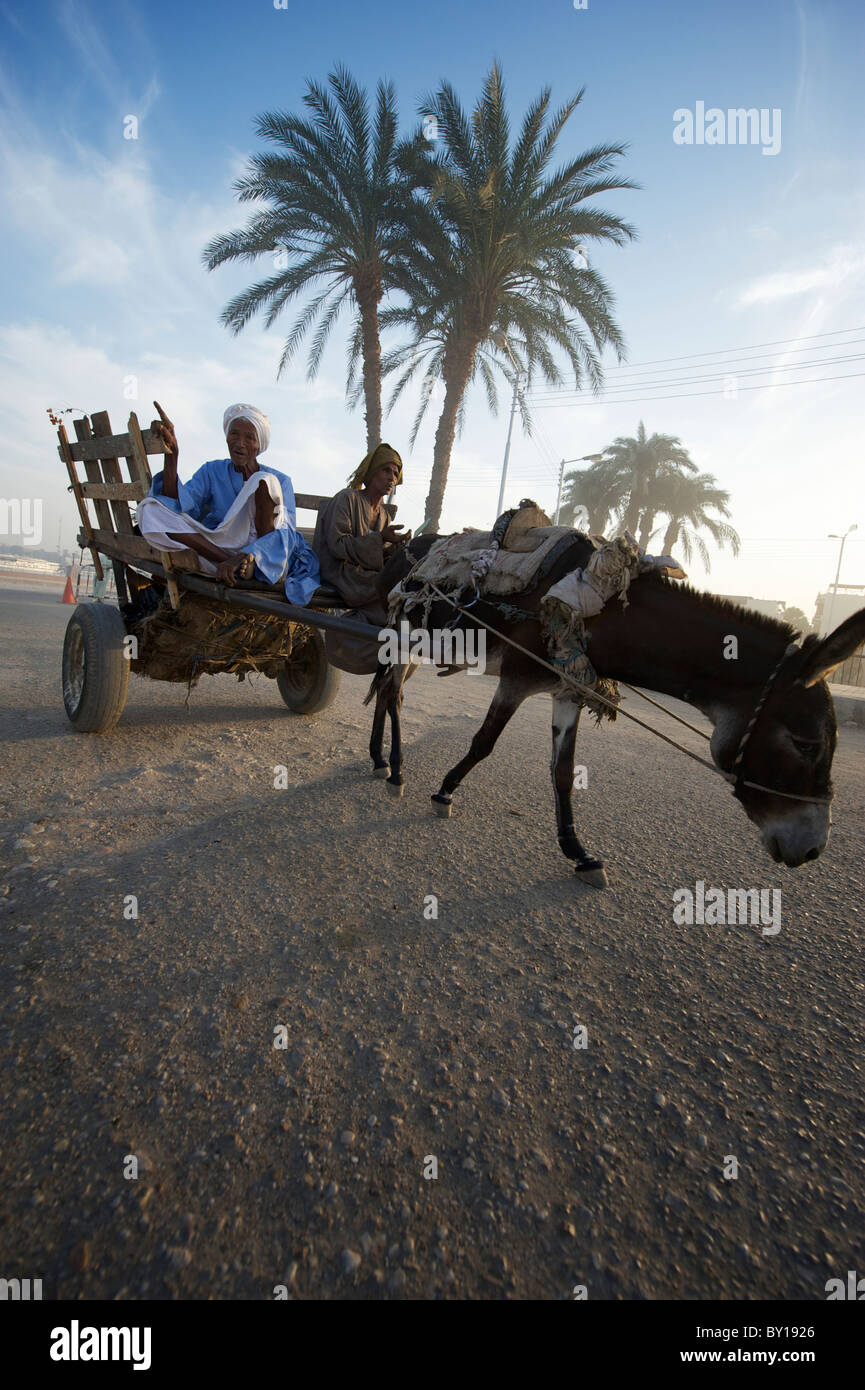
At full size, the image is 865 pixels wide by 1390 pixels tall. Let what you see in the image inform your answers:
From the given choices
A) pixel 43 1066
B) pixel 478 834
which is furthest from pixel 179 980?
pixel 478 834

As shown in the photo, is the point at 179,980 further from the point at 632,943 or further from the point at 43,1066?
the point at 632,943

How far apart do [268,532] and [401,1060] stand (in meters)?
3.10

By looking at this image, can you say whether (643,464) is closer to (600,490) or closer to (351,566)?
(600,490)

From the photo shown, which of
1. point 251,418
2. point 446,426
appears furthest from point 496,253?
point 251,418

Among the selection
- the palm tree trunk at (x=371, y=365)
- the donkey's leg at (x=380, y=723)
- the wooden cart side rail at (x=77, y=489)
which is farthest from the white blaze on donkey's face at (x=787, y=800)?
the palm tree trunk at (x=371, y=365)

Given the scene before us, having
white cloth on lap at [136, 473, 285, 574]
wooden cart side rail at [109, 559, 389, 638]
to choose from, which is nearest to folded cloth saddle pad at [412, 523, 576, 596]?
wooden cart side rail at [109, 559, 389, 638]

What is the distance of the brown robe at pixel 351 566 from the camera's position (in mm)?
4043

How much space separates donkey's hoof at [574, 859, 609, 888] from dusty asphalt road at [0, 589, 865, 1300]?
0.16 feet

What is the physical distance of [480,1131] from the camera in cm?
150

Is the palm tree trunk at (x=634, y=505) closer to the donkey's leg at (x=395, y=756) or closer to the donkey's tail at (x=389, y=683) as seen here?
the donkey's tail at (x=389, y=683)

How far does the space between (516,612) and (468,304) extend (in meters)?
12.0

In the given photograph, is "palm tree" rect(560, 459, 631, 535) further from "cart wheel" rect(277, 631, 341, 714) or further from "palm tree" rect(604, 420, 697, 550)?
"cart wheel" rect(277, 631, 341, 714)

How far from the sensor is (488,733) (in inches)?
133

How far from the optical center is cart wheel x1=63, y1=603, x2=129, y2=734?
390cm
